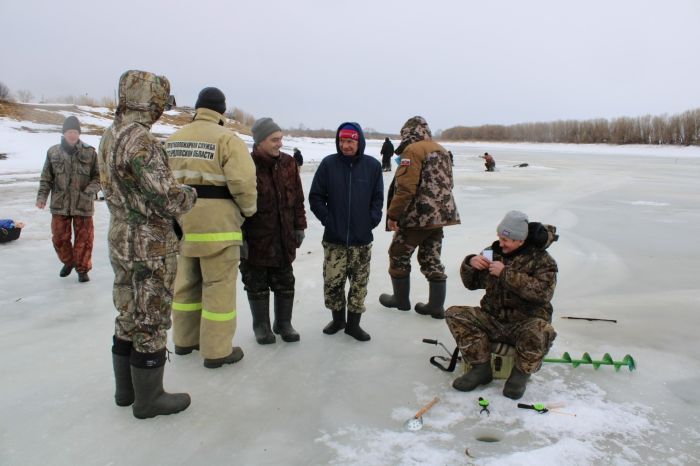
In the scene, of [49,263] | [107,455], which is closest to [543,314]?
[107,455]

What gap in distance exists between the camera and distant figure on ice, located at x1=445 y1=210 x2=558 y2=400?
306 centimetres

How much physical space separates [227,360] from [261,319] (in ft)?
1.56

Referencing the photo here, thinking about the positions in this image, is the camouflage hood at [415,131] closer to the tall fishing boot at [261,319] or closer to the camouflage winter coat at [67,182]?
the tall fishing boot at [261,319]

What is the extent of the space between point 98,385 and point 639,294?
4962 millimetres

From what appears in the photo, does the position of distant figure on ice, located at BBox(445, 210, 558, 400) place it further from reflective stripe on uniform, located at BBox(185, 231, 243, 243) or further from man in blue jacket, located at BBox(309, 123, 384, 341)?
reflective stripe on uniform, located at BBox(185, 231, 243, 243)

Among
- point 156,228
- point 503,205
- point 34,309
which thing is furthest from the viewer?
point 503,205

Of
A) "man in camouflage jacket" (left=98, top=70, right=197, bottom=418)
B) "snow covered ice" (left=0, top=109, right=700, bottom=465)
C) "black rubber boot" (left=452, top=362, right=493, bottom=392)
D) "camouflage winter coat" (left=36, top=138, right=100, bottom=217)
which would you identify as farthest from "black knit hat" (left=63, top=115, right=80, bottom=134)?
"black rubber boot" (left=452, top=362, right=493, bottom=392)

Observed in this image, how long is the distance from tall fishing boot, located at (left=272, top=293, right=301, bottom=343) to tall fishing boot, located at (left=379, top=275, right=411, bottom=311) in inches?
43.0

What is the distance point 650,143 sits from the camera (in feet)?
194

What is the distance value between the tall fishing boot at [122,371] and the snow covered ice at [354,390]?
87mm

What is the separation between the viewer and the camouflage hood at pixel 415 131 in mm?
4496

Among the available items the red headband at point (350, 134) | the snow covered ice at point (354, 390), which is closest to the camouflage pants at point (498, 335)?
the snow covered ice at point (354, 390)

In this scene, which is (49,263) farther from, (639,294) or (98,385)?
(639,294)

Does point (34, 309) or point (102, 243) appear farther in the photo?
point (102, 243)
